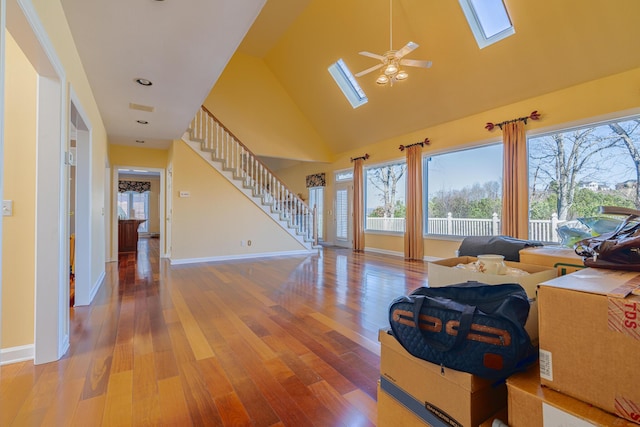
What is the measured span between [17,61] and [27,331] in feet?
6.64

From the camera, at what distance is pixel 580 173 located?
181 inches

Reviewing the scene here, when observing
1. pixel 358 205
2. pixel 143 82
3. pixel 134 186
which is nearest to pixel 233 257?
pixel 358 205

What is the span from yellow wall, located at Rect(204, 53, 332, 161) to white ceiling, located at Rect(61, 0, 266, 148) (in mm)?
3749

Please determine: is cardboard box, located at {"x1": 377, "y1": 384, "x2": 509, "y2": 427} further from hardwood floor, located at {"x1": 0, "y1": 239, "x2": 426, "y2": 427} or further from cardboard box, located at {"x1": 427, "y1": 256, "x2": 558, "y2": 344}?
hardwood floor, located at {"x1": 0, "y1": 239, "x2": 426, "y2": 427}

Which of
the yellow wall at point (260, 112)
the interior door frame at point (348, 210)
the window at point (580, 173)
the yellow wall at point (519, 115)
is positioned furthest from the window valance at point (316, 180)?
the window at point (580, 173)

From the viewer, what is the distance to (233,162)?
22.4ft

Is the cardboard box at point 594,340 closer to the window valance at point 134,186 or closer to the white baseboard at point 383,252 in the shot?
the white baseboard at point 383,252

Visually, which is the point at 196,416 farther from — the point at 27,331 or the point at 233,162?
the point at 233,162

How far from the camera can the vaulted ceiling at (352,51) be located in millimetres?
2615

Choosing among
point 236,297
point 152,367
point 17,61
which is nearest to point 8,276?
point 152,367

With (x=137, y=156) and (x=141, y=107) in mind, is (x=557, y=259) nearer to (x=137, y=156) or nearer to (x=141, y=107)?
(x=141, y=107)

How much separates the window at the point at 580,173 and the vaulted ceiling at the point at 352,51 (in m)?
0.71

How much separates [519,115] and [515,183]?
120 cm

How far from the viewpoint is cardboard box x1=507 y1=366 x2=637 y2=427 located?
67 centimetres
